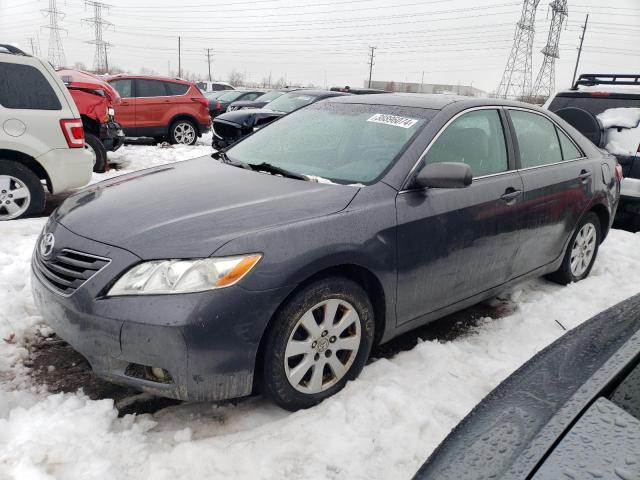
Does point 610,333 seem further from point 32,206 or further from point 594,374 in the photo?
point 32,206

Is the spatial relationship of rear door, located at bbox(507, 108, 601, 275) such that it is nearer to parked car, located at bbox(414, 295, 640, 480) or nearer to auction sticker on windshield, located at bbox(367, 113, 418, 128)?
auction sticker on windshield, located at bbox(367, 113, 418, 128)

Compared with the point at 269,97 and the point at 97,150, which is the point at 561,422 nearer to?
the point at 97,150

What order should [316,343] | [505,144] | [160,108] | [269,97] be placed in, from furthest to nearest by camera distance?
[269,97] < [160,108] < [505,144] < [316,343]

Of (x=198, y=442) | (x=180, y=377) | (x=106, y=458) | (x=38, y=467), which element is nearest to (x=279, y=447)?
(x=198, y=442)

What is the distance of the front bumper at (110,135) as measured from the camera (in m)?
8.16

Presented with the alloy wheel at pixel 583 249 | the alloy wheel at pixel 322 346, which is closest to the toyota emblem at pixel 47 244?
the alloy wheel at pixel 322 346

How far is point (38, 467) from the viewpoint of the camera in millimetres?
1982

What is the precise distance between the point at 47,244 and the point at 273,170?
4.14 ft

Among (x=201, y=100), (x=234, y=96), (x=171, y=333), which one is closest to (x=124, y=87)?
(x=201, y=100)

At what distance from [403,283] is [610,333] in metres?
1.19

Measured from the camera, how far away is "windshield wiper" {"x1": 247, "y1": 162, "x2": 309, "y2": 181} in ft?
9.55

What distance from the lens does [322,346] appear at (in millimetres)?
2473

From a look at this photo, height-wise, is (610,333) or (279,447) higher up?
(610,333)

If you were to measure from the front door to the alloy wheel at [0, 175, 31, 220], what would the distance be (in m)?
4.34
